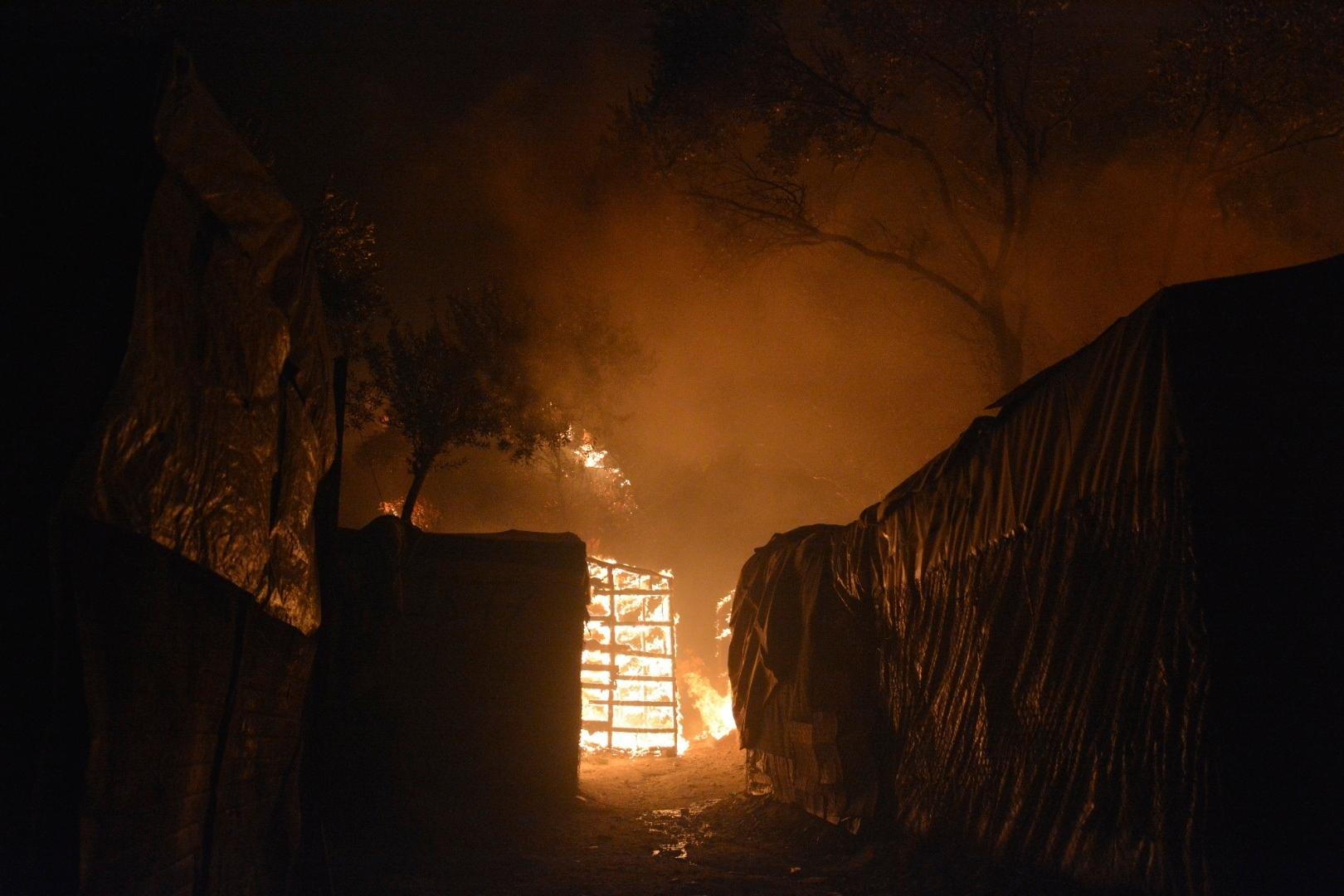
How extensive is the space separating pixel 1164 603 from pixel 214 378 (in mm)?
4364

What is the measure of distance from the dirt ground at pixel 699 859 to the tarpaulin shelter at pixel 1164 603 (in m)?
0.34

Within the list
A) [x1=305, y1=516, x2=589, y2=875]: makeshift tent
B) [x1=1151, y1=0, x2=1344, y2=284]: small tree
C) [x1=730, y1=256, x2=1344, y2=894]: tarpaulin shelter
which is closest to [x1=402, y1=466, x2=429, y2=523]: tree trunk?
[x1=305, y1=516, x2=589, y2=875]: makeshift tent

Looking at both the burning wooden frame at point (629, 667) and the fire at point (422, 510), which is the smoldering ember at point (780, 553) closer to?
the burning wooden frame at point (629, 667)

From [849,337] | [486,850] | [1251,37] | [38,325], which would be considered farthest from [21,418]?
[849,337]

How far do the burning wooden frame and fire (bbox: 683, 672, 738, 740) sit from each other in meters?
4.44

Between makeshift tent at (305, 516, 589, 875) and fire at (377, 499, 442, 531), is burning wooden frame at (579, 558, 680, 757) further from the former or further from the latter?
fire at (377, 499, 442, 531)

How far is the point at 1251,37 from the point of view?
40.6ft

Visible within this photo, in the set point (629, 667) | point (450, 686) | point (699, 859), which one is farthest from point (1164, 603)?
point (629, 667)

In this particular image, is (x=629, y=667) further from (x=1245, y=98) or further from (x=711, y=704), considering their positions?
(x=1245, y=98)

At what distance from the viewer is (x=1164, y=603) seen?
3762 millimetres

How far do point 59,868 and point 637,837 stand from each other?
7.85m

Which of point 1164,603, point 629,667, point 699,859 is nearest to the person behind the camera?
point 1164,603

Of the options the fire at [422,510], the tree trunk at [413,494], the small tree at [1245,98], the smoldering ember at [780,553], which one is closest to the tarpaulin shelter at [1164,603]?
the smoldering ember at [780,553]

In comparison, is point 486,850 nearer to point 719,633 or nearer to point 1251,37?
point 1251,37
